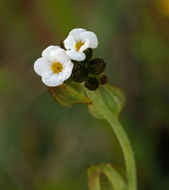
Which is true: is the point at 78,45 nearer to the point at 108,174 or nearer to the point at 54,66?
the point at 54,66

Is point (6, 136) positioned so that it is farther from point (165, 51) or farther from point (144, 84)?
point (165, 51)

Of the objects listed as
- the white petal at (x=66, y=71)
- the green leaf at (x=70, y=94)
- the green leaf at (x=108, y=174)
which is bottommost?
the green leaf at (x=108, y=174)

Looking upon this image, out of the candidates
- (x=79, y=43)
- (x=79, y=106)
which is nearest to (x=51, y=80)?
(x=79, y=43)

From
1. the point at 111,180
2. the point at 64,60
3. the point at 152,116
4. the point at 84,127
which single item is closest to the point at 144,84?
the point at 152,116

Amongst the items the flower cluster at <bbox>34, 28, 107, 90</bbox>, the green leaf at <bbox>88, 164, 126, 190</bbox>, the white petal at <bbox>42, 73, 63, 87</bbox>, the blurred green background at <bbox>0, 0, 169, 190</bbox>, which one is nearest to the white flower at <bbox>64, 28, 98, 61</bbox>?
the flower cluster at <bbox>34, 28, 107, 90</bbox>

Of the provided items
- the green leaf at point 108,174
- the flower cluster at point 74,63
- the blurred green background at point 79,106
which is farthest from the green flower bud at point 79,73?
the blurred green background at point 79,106

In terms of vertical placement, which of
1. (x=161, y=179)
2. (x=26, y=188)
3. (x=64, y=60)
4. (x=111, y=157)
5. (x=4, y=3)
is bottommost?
(x=161, y=179)

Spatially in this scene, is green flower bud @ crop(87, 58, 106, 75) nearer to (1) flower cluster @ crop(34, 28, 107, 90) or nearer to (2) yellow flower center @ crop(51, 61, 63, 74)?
(1) flower cluster @ crop(34, 28, 107, 90)

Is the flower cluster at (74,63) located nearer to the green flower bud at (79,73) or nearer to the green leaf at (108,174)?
the green flower bud at (79,73)
